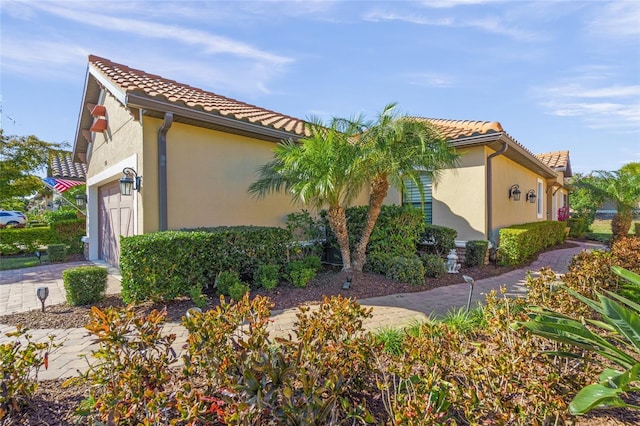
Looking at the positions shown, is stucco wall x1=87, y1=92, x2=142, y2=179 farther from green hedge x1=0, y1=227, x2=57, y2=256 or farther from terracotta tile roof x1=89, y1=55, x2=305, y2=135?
green hedge x1=0, y1=227, x2=57, y2=256

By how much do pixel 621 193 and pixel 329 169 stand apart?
1842 centimetres

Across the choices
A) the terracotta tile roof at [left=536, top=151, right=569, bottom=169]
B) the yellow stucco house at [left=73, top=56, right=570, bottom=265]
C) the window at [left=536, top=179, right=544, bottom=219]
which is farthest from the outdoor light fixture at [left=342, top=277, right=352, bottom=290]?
the terracotta tile roof at [left=536, top=151, right=569, bottom=169]

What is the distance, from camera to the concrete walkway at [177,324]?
4.06m

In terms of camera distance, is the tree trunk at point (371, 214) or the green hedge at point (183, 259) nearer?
the green hedge at point (183, 259)

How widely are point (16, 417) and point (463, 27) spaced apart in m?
10.3

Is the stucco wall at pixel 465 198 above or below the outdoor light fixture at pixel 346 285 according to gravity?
above

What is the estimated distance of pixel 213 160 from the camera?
7.93m

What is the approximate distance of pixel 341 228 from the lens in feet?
25.4


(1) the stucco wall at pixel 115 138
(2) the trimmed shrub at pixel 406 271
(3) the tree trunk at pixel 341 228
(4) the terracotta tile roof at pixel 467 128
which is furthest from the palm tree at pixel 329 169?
(1) the stucco wall at pixel 115 138

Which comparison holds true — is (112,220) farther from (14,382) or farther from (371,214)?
(14,382)

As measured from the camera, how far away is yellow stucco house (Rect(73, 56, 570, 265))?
6.98 meters

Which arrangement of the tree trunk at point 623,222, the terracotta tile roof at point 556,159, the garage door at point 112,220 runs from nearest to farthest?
the garage door at point 112,220
the tree trunk at point 623,222
the terracotta tile roof at point 556,159

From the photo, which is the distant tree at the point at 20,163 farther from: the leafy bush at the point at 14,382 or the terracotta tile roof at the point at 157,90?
the leafy bush at the point at 14,382

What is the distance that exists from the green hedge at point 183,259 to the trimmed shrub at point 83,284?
0.69 meters
